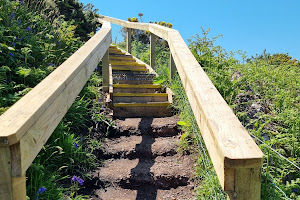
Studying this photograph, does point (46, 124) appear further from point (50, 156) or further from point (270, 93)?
point (270, 93)

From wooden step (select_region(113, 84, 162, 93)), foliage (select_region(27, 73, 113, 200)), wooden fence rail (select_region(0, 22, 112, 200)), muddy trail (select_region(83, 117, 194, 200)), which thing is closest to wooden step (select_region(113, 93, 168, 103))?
wooden step (select_region(113, 84, 162, 93))

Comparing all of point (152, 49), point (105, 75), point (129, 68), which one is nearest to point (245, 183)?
point (105, 75)

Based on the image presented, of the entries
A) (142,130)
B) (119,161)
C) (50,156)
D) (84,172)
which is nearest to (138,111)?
(142,130)

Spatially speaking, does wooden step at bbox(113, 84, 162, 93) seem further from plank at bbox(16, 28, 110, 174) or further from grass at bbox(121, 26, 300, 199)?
plank at bbox(16, 28, 110, 174)

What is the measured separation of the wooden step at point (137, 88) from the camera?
5957 millimetres

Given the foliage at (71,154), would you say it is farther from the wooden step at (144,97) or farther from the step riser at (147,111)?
the wooden step at (144,97)

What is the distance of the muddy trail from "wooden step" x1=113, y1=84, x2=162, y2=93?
1.38m

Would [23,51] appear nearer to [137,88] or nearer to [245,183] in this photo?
[137,88]

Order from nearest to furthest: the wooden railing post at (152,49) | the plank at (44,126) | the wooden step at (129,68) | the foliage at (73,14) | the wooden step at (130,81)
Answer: the plank at (44,126), the wooden step at (130,81), the wooden railing post at (152,49), the wooden step at (129,68), the foliage at (73,14)

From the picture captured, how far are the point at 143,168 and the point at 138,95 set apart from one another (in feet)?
6.50

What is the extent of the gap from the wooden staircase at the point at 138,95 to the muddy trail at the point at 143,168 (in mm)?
660

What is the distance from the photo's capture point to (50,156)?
3.23m

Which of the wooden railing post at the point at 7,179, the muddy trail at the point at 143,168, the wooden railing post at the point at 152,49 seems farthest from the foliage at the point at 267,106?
the wooden railing post at the point at 7,179

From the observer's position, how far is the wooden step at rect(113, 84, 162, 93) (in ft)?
19.5
